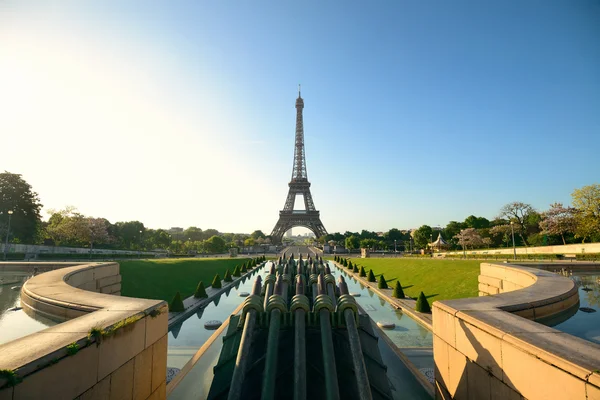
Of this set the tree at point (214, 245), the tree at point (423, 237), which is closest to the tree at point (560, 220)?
the tree at point (423, 237)

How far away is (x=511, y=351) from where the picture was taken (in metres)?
5.16

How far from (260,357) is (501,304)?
6.14 meters

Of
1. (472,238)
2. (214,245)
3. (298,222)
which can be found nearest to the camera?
(472,238)

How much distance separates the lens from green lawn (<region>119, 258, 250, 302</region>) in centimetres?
2074

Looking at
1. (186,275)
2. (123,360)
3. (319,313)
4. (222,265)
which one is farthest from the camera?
(222,265)

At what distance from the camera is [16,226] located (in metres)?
48.4

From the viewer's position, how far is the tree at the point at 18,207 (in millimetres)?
48594

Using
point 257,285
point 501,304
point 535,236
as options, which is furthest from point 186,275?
point 535,236

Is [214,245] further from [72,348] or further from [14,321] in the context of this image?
[72,348]

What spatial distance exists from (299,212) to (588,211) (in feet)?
246

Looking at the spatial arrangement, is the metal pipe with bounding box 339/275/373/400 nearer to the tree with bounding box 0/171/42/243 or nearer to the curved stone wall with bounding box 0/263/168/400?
the curved stone wall with bounding box 0/263/168/400

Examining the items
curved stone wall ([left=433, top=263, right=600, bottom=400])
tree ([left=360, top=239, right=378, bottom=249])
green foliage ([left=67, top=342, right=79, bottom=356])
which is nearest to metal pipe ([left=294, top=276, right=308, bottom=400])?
curved stone wall ([left=433, top=263, right=600, bottom=400])

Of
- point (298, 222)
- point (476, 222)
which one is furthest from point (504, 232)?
point (298, 222)

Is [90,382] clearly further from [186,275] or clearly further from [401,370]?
[186,275]
